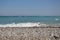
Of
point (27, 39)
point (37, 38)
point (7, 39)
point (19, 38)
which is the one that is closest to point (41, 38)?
point (37, 38)

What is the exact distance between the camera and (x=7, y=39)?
301 cm

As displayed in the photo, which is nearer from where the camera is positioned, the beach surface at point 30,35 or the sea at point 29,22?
the beach surface at point 30,35

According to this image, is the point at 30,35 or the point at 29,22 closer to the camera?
the point at 30,35

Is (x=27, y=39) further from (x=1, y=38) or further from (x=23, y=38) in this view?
(x=1, y=38)

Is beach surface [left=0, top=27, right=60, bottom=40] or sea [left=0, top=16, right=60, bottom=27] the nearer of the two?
beach surface [left=0, top=27, right=60, bottom=40]

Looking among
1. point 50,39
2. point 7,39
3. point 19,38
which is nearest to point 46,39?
point 50,39

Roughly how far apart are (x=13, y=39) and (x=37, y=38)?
0.56 metres

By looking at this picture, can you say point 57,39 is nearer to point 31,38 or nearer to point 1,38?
point 31,38

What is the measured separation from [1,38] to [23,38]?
20.8 inches

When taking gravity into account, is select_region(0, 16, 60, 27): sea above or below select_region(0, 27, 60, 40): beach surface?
above

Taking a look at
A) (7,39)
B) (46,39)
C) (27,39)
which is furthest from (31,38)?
(7,39)

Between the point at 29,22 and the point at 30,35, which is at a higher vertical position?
the point at 29,22

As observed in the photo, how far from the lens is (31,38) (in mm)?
3066

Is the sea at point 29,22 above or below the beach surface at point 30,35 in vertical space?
above
